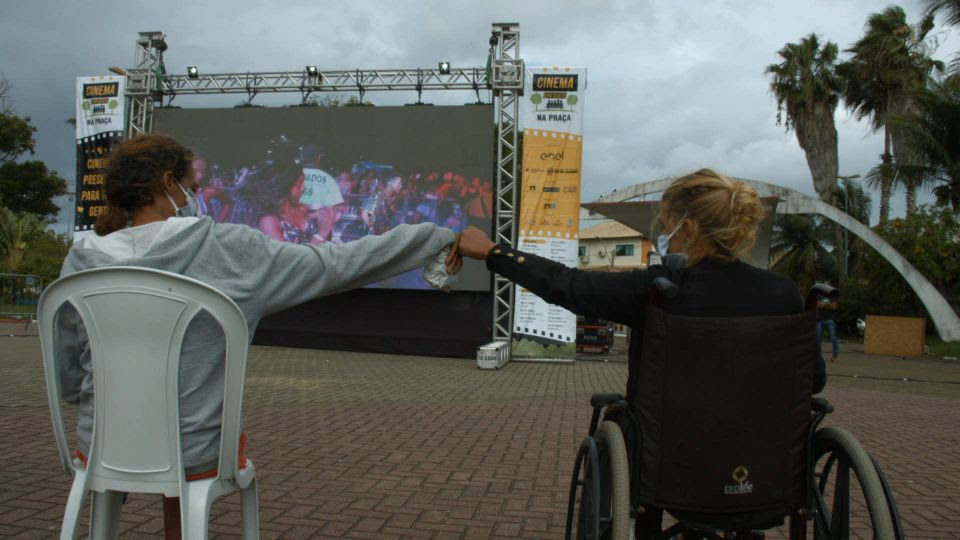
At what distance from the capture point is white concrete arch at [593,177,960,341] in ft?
58.5

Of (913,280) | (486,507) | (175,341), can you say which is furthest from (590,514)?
(913,280)

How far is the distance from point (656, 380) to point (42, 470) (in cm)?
430

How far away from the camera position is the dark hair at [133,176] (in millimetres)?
2090

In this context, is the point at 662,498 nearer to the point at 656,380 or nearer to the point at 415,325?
the point at 656,380

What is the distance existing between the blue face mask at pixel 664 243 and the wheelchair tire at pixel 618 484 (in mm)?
643

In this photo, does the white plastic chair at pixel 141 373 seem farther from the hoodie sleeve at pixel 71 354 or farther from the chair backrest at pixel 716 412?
the chair backrest at pixel 716 412

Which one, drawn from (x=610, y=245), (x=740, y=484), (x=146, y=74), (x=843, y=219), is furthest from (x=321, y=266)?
(x=610, y=245)

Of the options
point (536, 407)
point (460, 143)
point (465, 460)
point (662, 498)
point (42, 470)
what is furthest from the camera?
point (460, 143)

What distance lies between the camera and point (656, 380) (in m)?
2.15

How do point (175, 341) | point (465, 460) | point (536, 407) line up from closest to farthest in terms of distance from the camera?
1. point (175, 341)
2. point (465, 460)
3. point (536, 407)

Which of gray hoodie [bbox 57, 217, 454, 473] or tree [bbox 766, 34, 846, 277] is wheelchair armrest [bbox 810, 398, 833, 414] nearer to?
gray hoodie [bbox 57, 217, 454, 473]

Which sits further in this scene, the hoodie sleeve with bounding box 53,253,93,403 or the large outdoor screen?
the large outdoor screen

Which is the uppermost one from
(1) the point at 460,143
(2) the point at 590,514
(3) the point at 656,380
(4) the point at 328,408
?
(1) the point at 460,143

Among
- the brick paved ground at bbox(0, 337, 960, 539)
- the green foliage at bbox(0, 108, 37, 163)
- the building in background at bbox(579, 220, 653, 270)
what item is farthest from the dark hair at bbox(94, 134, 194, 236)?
the building in background at bbox(579, 220, 653, 270)
